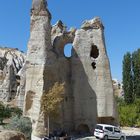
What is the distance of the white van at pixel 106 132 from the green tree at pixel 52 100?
497cm

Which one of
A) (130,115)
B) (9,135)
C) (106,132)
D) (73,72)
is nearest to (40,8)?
(73,72)

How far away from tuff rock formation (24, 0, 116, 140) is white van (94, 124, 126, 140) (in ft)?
13.1

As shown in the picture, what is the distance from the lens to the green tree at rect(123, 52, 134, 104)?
2785 inches

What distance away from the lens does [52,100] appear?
4047cm

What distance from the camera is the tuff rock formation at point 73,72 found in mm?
42125

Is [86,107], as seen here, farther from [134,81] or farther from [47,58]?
[134,81]

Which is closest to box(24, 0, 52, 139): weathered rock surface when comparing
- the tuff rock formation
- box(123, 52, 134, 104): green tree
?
the tuff rock formation

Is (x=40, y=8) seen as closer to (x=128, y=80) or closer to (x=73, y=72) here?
(x=73, y=72)

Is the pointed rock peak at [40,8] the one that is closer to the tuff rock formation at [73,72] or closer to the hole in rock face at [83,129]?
the tuff rock formation at [73,72]

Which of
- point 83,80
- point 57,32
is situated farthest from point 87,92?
point 57,32

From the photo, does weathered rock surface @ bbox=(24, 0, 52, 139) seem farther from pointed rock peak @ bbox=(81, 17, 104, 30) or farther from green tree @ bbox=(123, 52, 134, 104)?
green tree @ bbox=(123, 52, 134, 104)

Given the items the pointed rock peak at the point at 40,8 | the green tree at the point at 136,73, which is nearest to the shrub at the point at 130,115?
the green tree at the point at 136,73

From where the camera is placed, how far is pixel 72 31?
4831 cm

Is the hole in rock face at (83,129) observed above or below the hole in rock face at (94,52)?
below
